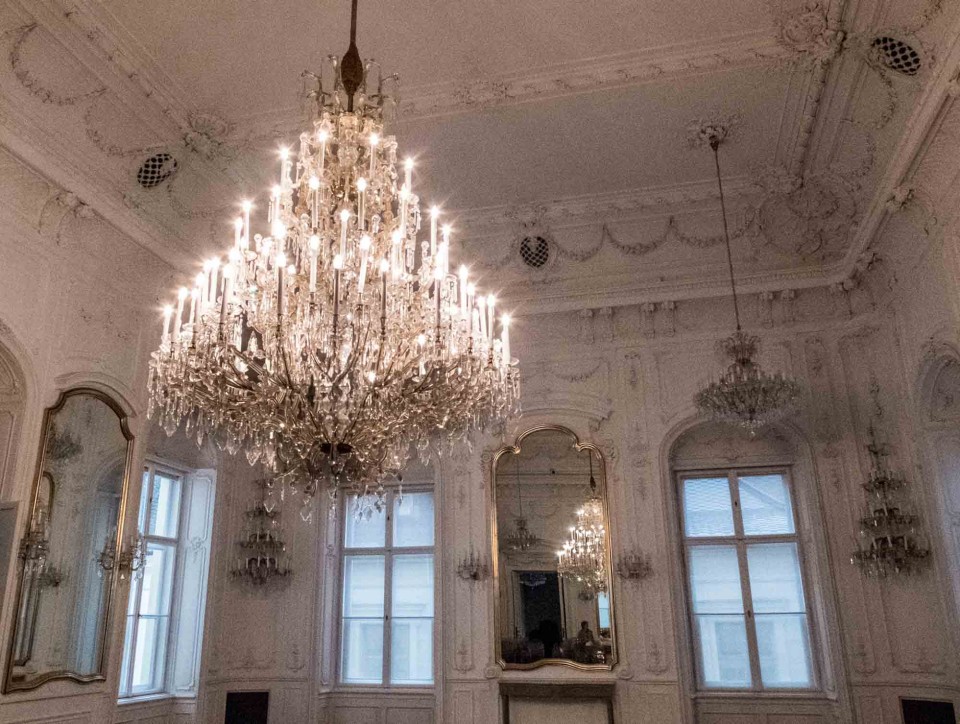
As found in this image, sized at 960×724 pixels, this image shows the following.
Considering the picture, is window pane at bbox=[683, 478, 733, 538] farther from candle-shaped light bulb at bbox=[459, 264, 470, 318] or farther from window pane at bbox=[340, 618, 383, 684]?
candle-shaped light bulb at bbox=[459, 264, 470, 318]

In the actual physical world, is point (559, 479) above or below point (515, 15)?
below

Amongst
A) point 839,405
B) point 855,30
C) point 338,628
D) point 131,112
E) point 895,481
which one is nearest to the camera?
point 855,30

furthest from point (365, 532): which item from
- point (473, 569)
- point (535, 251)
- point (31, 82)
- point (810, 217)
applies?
point (810, 217)

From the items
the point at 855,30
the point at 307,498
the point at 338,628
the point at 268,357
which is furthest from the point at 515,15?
the point at 338,628

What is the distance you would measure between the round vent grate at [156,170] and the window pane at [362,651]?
185 inches

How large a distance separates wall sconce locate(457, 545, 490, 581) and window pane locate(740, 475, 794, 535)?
2.55m

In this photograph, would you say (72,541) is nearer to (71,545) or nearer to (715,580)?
(71,545)

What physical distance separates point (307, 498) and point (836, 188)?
5.07 m

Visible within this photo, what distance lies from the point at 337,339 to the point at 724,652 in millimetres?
5380

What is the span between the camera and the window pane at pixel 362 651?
7.87 m

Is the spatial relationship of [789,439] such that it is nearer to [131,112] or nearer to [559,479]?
[559,479]

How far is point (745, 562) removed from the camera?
7.39 m

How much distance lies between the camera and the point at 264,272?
400 centimetres

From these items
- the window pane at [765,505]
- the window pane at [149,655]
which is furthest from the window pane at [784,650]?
the window pane at [149,655]
